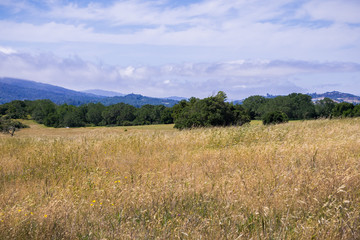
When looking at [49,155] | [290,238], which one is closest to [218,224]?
[290,238]

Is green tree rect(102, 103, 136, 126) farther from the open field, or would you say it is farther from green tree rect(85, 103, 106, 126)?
the open field

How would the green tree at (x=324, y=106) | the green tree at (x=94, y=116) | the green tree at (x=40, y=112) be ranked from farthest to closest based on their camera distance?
the green tree at (x=94, y=116) < the green tree at (x=40, y=112) < the green tree at (x=324, y=106)

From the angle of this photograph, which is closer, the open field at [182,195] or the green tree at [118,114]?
the open field at [182,195]

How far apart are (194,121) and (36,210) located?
34412mm

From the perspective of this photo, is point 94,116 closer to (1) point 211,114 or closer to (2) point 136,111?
(2) point 136,111

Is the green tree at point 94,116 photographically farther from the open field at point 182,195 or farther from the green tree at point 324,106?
the open field at point 182,195

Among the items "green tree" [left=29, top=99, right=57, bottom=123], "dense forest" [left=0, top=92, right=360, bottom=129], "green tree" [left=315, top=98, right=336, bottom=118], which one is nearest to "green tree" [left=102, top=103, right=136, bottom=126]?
"dense forest" [left=0, top=92, right=360, bottom=129]

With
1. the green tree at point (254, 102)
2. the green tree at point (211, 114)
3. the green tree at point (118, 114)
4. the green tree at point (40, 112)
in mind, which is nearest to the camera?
the green tree at point (211, 114)

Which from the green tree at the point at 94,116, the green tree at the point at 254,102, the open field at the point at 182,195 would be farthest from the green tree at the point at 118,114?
the open field at the point at 182,195

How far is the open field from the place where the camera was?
9.46 ft

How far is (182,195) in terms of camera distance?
388cm

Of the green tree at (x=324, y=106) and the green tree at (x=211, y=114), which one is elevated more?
the green tree at (x=324, y=106)

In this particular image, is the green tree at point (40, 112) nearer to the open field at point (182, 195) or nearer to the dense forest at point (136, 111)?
the dense forest at point (136, 111)

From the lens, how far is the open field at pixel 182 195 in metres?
2.88
